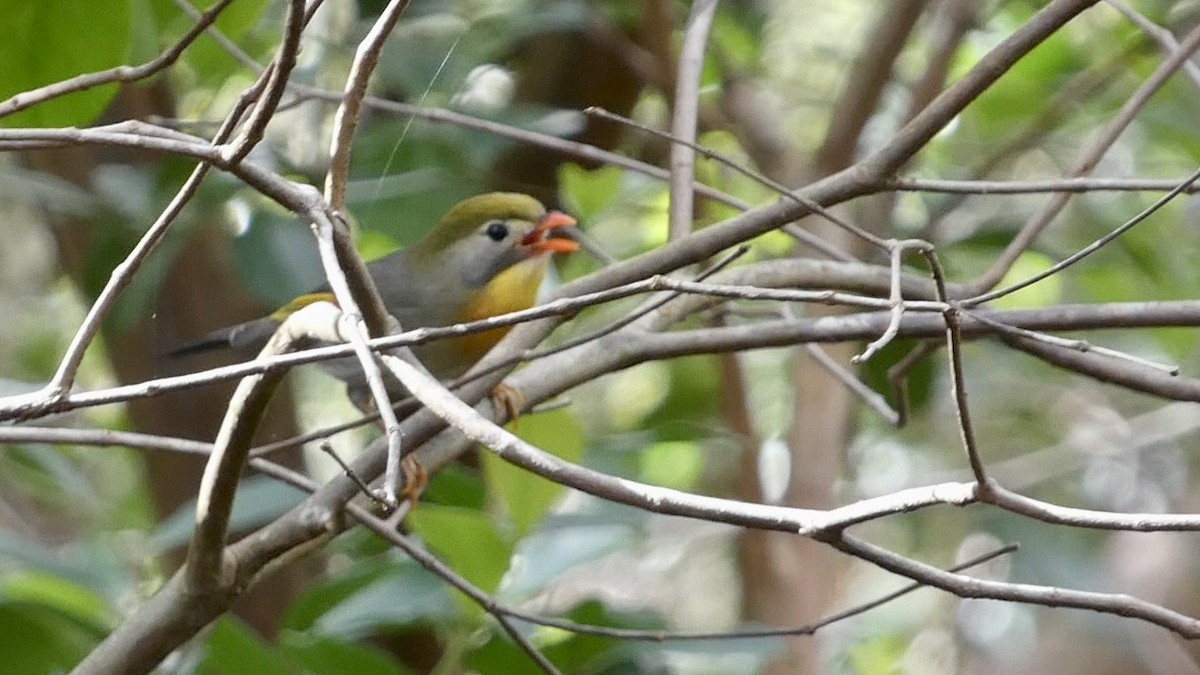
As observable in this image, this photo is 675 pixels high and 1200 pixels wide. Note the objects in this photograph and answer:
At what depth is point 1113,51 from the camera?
2611mm

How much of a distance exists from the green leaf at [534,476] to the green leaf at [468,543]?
0.24 ft

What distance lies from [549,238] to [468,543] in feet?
3.11

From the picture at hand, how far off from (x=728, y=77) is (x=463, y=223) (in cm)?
60

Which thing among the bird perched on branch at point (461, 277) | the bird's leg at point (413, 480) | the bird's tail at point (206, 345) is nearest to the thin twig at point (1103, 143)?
the bird's leg at point (413, 480)

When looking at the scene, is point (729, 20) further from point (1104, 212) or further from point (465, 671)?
point (465, 671)

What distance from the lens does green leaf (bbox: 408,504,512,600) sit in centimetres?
144

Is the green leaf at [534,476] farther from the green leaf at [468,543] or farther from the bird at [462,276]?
the bird at [462,276]

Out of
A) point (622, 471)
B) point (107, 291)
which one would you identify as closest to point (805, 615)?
point (622, 471)

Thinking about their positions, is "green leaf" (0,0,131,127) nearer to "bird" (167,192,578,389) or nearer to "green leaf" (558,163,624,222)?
"bird" (167,192,578,389)

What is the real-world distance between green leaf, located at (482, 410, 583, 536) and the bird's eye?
2.17 feet

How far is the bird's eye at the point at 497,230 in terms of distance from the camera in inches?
88.4

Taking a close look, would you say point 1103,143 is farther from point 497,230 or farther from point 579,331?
point 497,230

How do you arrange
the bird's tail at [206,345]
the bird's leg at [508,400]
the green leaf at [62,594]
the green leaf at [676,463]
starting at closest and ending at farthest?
the bird's leg at [508,400] → the green leaf at [62,594] → the bird's tail at [206,345] → the green leaf at [676,463]

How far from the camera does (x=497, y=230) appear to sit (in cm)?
226
